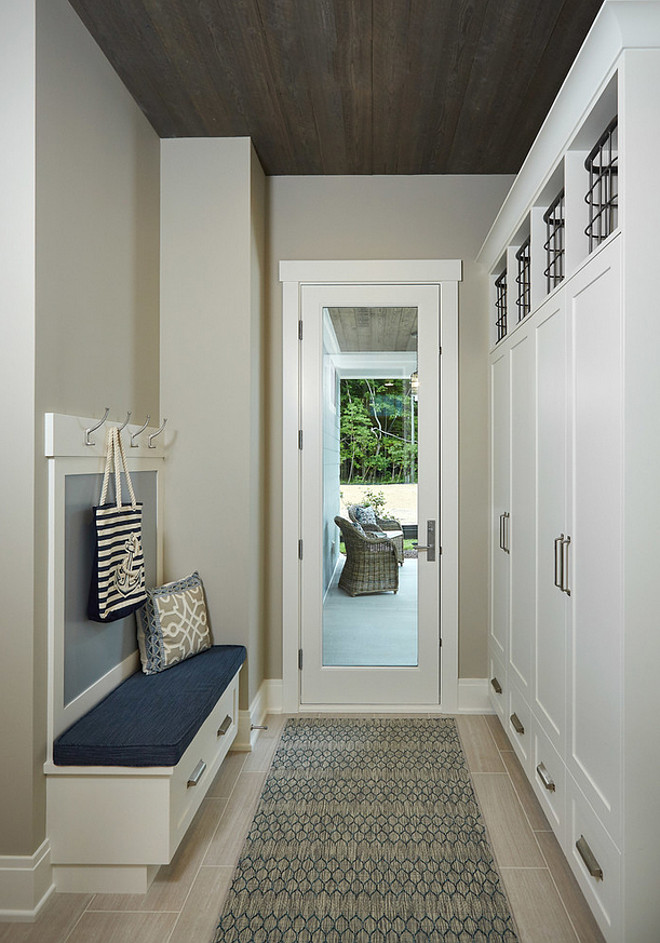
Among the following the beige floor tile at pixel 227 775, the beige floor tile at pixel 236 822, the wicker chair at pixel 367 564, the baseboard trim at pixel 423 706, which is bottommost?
the beige floor tile at pixel 227 775

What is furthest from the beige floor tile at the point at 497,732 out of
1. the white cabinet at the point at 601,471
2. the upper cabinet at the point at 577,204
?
the upper cabinet at the point at 577,204

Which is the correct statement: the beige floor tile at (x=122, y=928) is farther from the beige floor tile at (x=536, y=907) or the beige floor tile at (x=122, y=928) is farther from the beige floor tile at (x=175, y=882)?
the beige floor tile at (x=536, y=907)

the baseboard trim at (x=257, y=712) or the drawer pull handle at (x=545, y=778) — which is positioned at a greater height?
the drawer pull handle at (x=545, y=778)

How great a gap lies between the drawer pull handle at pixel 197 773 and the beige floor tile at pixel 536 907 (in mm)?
1038

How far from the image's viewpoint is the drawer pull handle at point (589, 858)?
5.59ft

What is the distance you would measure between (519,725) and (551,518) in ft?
3.24

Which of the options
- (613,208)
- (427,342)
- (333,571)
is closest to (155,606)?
(333,571)

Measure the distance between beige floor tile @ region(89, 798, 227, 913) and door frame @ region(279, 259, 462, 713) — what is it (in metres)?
1.16

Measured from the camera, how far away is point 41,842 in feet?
6.45

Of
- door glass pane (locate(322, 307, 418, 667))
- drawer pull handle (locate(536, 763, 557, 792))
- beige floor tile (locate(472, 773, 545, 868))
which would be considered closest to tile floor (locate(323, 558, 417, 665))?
door glass pane (locate(322, 307, 418, 667))

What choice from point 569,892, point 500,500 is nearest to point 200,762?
point 569,892

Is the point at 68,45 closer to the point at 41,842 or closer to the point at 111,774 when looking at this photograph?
the point at 111,774

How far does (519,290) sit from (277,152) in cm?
139

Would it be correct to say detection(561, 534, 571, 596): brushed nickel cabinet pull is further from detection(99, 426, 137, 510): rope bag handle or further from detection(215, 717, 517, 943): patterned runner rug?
detection(99, 426, 137, 510): rope bag handle
